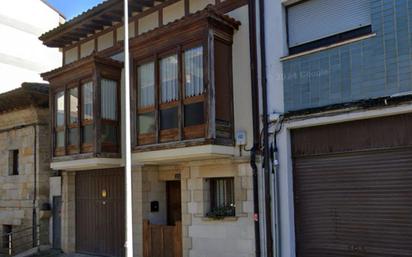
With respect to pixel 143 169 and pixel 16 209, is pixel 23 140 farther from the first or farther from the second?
pixel 143 169

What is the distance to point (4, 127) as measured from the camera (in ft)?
58.0

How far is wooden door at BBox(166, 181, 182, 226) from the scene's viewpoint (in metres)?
13.2

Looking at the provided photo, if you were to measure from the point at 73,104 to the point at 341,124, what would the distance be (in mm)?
7549

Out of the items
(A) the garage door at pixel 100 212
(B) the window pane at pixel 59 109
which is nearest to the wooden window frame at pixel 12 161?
(A) the garage door at pixel 100 212

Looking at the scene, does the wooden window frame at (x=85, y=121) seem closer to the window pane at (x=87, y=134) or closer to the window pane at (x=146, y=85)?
the window pane at (x=87, y=134)

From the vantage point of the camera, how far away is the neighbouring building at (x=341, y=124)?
27.4 ft

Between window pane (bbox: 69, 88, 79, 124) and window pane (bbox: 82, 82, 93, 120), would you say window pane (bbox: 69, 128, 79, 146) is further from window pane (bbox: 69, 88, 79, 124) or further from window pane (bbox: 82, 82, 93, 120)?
window pane (bbox: 82, 82, 93, 120)

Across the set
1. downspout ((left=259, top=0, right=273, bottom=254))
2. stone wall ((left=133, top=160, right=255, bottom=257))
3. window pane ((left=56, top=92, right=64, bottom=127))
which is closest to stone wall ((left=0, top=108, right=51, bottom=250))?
window pane ((left=56, top=92, right=64, bottom=127))

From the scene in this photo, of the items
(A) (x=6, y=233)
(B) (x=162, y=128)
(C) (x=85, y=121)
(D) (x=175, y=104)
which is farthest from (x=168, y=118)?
(A) (x=6, y=233)

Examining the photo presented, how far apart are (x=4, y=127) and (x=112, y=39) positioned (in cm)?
665

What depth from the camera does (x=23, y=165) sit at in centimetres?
1653

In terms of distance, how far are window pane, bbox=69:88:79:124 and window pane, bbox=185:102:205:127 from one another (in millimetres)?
4002

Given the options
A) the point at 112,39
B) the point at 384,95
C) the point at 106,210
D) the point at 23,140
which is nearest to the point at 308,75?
the point at 384,95

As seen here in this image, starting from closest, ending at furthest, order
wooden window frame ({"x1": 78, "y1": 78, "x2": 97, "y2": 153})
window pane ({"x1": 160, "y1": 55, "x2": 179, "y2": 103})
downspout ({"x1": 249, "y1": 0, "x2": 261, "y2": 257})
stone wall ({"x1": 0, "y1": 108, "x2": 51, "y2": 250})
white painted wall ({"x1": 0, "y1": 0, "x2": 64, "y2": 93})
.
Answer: downspout ({"x1": 249, "y1": 0, "x2": 261, "y2": 257})
window pane ({"x1": 160, "y1": 55, "x2": 179, "y2": 103})
wooden window frame ({"x1": 78, "y1": 78, "x2": 97, "y2": 153})
stone wall ({"x1": 0, "y1": 108, "x2": 51, "y2": 250})
white painted wall ({"x1": 0, "y1": 0, "x2": 64, "y2": 93})
